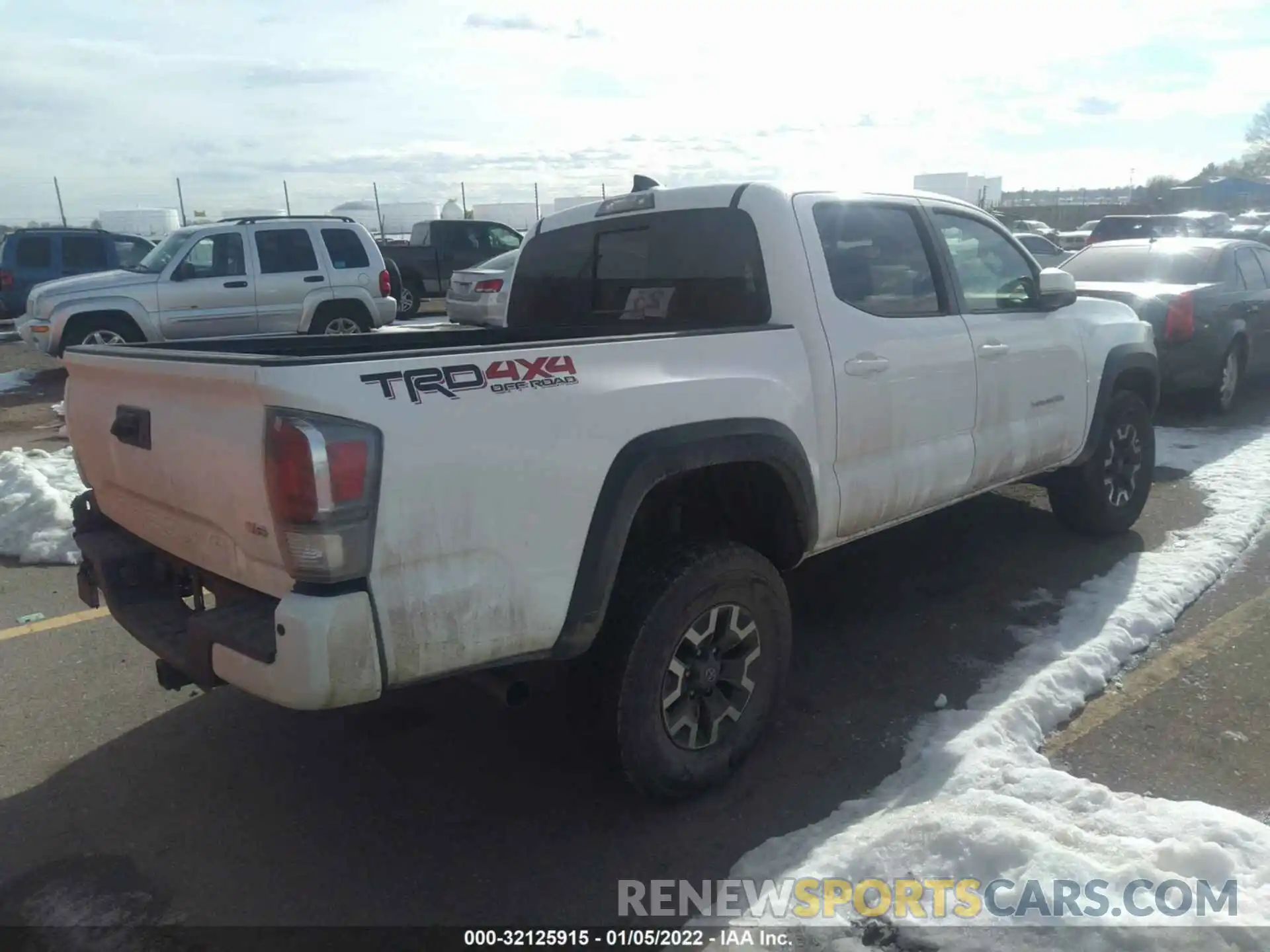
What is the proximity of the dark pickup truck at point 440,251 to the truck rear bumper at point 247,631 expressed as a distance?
17.4m

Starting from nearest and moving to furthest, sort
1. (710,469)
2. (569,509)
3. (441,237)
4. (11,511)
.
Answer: (569,509) → (710,469) → (11,511) → (441,237)

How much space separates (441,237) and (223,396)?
19.3 m

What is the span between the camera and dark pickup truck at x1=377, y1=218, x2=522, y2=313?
2058 centimetres

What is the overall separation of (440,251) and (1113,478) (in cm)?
1727

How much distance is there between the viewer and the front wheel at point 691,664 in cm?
306

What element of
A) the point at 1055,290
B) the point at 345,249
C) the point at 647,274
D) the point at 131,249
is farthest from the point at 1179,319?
the point at 131,249

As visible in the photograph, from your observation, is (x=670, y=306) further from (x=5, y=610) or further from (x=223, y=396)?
(x=5, y=610)

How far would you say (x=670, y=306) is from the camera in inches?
165

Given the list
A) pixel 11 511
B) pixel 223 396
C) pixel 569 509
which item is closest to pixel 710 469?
pixel 569 509

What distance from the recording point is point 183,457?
9.33 feet

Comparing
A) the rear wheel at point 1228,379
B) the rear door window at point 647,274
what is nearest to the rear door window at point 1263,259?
the rear wheel at point 1228,379

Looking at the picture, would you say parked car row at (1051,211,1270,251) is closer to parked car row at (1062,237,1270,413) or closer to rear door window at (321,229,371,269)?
parked car row at (1062,237,1270,413)

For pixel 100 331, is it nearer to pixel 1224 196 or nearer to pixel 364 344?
pixel 364 344

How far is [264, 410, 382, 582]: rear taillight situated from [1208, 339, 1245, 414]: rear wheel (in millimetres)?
9079
